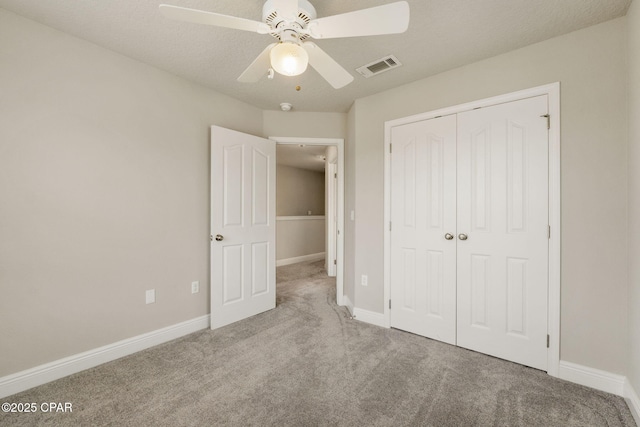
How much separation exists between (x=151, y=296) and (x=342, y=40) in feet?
8.60

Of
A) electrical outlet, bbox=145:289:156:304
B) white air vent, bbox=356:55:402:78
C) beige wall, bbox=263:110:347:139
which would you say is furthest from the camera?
beige wall, bbox=263:110:347:139

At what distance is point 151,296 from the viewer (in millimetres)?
2391

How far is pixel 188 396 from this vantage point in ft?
5.60

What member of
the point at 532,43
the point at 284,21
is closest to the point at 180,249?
the point at 284,21

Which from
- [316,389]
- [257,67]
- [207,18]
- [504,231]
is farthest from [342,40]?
[316,389]

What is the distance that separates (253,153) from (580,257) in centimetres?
298

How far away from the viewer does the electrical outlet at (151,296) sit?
2.37m

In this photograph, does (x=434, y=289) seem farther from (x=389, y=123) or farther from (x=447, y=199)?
(x=389, y=123)

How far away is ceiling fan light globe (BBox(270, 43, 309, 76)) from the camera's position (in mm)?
1317

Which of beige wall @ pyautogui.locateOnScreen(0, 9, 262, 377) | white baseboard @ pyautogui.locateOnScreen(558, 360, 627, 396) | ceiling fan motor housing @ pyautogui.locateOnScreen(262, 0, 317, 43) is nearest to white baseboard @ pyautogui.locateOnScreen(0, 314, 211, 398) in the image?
beige wall @ pyautogui.locateOnScreen(0, 9, 262, 377)

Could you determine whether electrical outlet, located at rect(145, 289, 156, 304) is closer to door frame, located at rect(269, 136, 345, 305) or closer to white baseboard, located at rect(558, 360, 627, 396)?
door frame, located at rect(269, 136, 345, 305)

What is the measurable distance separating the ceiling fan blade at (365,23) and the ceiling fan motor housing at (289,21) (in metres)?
0.06

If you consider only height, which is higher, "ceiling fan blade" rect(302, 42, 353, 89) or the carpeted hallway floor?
"ceiling fan blade" rect(302, 42, 353, 89)

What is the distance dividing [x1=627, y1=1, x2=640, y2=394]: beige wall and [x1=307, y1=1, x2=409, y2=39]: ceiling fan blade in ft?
4.96
